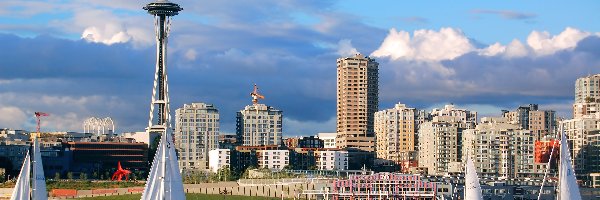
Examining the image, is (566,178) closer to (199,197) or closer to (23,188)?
(23,188)

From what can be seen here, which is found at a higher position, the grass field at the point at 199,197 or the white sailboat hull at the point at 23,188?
the white sailboat hull at the point at 23,188

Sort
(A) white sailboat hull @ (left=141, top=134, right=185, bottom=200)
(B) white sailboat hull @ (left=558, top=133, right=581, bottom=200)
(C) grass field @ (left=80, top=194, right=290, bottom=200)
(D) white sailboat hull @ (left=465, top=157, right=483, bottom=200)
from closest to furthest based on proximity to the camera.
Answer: (A) white sailboat hull @ (left=141, top=134, right=185, bottom=200)
(B) white sailboat hull @ (left=558, top=133, right=581, bottom=200)
(D) white sailboat hull @ (left=465, top=157, right=483, bottom=200)
(C) grass field @ (left=80, top=194, right=290, bottom=200)

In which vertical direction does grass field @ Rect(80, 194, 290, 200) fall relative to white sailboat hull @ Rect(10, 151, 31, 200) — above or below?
below

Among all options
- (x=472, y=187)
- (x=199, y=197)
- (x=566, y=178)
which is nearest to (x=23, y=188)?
(x=472, y=187)

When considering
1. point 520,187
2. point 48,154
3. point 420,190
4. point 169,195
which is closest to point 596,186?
point 520,187

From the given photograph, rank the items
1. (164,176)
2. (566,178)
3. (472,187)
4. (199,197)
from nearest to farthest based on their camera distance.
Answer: (164,176) < (566,178) < (472,187) < (199,197)

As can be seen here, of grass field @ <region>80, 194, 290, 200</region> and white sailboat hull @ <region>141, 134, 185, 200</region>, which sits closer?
white sailboat hull @ <region>141, 134, 185, 200</region>

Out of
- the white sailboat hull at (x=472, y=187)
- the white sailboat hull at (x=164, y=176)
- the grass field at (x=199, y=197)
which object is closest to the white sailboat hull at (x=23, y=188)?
the white sailboat hull at (x=164, y=176)

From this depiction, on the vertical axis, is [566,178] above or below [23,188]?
above

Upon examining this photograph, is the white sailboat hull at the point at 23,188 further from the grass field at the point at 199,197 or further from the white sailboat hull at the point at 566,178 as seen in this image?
the grass field at the point at 199,197

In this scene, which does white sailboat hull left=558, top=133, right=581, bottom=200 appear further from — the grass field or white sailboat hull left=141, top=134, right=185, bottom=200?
the grass field

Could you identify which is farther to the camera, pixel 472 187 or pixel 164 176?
pixel 472 187

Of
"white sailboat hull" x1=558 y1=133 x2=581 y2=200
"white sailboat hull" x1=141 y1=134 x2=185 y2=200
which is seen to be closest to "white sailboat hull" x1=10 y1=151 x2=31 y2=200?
"white sailboat hull" x1=141 y1=134 x2=185 y2=200

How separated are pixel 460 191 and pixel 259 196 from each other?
19823 millimetres
